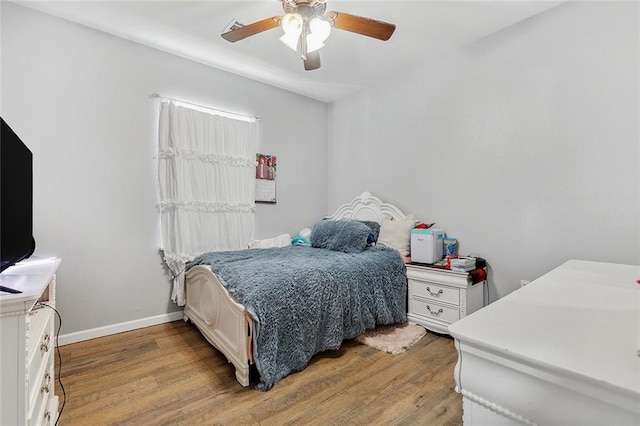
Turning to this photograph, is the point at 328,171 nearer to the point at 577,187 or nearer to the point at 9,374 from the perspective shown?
the point at 577,187

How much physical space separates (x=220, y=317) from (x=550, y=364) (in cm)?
203

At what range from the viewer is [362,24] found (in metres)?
1.87

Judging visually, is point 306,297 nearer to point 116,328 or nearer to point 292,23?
point 292,23

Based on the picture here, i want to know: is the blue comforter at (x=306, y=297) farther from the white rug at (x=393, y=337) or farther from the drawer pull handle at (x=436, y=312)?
the drawer pull handle at (x=436, y=312)

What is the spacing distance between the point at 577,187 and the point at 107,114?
3.87m

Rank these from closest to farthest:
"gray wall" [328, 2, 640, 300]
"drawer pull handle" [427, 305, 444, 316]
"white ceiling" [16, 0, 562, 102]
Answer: "gray wall" [328, 2, 640, 300] < "white ceiling" [16, 0, 562, 102] < "drawer pull handle" [427, 305, 444, 316]

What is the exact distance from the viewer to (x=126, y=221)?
2.71 metres

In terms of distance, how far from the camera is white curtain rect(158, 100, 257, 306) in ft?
9.39

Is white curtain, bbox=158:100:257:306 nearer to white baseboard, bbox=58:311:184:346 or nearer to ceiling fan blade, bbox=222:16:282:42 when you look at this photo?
white baseboard, bbox=58:311:184:346

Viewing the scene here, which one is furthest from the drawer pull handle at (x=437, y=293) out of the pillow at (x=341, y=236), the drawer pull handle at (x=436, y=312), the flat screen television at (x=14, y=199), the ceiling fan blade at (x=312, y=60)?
the flat screen television at (x=14, y=199)

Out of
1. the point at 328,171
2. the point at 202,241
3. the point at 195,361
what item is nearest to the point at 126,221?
the point at 202,241

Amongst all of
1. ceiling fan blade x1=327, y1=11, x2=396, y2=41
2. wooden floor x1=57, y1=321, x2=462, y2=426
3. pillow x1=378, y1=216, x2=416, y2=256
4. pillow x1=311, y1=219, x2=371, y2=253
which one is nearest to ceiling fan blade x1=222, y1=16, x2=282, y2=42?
ceiling fan blade x1=327, y1=11, x2=396, y2=41

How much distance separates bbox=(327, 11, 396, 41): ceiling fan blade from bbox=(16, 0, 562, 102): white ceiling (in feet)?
1.58

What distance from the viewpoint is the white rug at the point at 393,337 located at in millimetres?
2316
